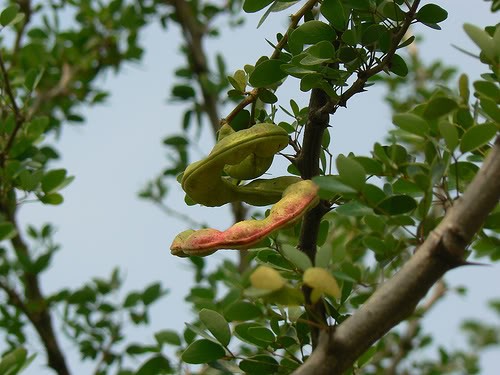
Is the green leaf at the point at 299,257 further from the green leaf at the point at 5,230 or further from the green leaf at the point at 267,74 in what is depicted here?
the green leaf at the point at 5,230

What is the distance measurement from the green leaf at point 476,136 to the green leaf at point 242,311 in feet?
1.20

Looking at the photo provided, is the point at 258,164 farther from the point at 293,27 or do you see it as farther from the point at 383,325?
the point at 383,325

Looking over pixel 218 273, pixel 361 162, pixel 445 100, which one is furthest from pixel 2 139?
pixel 445 100

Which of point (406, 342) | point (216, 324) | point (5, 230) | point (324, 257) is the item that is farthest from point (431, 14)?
point (406, 342)

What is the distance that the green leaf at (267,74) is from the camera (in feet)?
3.79

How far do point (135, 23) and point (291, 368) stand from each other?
267 centimetres

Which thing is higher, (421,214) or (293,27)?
(293,27)

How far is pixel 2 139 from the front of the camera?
207cm

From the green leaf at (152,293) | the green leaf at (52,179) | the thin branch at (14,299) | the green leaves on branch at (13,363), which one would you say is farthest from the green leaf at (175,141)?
the green leaves on branch at (13,363)

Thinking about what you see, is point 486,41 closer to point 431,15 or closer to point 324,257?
point 431,15

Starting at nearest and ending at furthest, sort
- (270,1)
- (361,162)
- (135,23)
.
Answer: (361,162)
(270,1)
(135,23)

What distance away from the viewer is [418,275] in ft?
2.58

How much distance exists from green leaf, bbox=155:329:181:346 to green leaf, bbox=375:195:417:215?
0.99 meters

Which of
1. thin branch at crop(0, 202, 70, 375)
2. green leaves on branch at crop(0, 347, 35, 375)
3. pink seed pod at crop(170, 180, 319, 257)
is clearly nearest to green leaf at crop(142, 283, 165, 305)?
thin branch at crop(0, 202, 70, 375)
